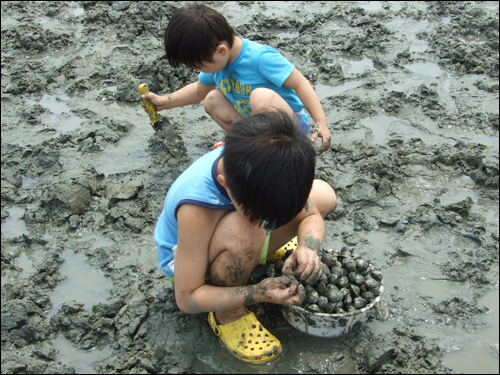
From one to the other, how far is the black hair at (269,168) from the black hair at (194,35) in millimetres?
1086

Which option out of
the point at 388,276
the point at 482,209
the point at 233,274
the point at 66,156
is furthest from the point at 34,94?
the point at 482,209

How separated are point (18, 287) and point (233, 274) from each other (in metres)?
1.19

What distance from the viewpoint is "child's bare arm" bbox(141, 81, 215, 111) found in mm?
3545

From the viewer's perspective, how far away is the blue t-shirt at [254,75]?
3123 mm

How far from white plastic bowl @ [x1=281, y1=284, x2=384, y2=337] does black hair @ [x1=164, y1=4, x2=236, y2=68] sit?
4.80 ft

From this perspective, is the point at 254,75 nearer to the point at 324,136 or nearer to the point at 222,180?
the point at 324,136

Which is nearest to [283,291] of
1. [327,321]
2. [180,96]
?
[327,321]

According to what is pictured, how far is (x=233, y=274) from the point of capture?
91.4 inches

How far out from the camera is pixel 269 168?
1856mm

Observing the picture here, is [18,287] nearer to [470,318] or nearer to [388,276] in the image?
[388,276]

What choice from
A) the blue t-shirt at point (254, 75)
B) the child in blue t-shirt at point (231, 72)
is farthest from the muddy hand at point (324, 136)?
the blue t-shirt at point (254, 75)

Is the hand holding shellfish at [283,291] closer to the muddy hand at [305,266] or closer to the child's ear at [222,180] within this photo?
the muddy hand at [305,266]

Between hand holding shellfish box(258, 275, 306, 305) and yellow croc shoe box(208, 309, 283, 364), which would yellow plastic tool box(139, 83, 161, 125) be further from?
hand holding shellfish box(258, 275, 306, 305)

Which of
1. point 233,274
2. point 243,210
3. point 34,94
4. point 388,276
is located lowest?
point 34,94
